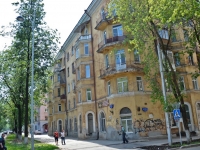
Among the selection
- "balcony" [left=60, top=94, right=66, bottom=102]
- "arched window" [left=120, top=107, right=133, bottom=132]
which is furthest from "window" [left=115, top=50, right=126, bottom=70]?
"balcony" [left=60, top=94, right=66, bottom=102]

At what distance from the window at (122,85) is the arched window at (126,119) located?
2.07 m

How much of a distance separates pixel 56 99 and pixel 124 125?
82.8ft

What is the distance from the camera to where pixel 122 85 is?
24.6 metres

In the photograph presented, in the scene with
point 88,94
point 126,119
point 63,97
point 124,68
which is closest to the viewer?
point 126,119

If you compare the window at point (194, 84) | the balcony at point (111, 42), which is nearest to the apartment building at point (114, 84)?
the balcony at point (111, 42)

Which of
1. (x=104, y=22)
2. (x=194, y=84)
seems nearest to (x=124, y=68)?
(x=104, y=22)

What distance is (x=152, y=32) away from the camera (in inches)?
720

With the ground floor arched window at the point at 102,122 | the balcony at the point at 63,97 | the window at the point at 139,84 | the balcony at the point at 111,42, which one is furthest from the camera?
the balcony at the point at 63,97

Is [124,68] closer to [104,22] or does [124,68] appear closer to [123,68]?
[123,68]

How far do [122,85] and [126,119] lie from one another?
3778 mm

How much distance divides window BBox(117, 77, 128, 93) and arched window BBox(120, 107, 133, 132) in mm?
2068

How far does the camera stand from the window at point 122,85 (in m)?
24.4

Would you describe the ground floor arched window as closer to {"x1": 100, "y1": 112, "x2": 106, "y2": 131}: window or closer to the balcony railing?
{"x1": 100, "y1": 112, "x2": 106, "y2": 131}: window

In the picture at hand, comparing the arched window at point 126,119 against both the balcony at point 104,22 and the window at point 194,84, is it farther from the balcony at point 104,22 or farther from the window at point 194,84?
→ the balcony at point 104,22
